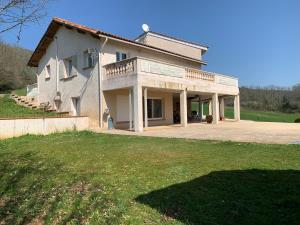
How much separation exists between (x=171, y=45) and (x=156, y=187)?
24.5m

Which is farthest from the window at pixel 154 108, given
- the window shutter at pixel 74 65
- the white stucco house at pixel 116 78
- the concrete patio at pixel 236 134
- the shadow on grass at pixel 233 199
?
the shadow on grass at pixel 233 199

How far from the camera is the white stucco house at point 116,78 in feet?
58.7

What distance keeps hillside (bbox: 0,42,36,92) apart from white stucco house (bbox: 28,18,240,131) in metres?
18.7

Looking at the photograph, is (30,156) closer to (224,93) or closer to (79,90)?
(79,90)

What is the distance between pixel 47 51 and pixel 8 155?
59.0 feet

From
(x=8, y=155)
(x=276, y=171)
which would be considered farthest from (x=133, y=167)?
(x=8, y=155)

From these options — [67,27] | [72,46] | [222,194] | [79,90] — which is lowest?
[222,194]

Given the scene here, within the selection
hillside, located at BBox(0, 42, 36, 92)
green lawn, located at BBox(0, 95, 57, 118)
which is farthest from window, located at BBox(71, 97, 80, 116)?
hillside, located at BBox(0, 42, 36, 92)

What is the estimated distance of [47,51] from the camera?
2653 cm

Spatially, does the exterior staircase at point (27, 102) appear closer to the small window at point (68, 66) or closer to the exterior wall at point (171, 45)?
the small window at point (68, 66)

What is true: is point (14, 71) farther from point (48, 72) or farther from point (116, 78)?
point (116, 78)

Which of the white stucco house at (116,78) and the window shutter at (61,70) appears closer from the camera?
the white stucco house at (116,78)

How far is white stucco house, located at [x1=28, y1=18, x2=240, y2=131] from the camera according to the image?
58.7ft

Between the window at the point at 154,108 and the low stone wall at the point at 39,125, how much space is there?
6.07 metres
